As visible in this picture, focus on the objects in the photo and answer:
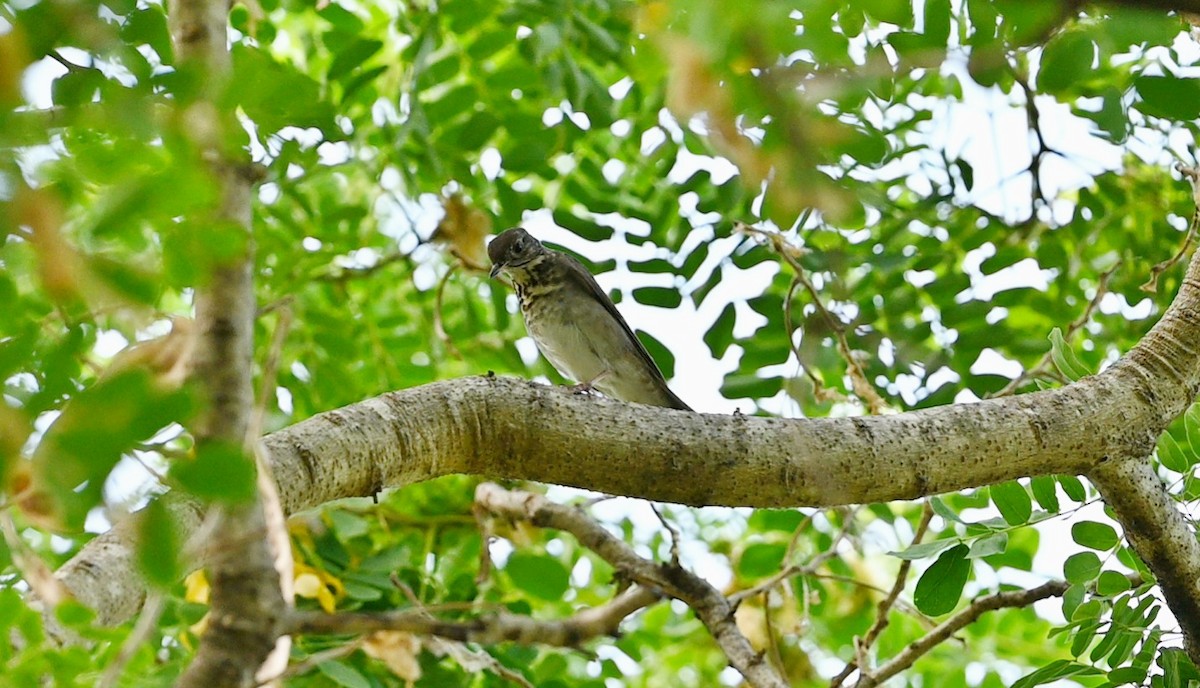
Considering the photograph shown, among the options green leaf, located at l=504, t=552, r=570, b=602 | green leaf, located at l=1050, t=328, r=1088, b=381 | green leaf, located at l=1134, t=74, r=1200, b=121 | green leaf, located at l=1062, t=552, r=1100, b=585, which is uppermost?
green leaf, located at l=1134, t=74, r=1200, b=121

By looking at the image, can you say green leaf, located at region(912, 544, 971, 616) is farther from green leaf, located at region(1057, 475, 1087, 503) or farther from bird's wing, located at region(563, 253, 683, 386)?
bird's wing, located at region(563, 253, 683, 386)

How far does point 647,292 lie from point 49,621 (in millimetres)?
2839

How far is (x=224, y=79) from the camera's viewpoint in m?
1.36

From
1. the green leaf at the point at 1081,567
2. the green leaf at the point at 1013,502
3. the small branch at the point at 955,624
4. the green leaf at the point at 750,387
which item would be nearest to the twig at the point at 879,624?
the small branch at the point at 955,624

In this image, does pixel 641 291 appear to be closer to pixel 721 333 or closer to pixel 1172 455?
pixel 721 333

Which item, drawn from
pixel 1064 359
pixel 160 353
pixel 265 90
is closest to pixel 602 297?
pixel 1064 359

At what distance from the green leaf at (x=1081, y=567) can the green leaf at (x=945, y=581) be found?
234mm

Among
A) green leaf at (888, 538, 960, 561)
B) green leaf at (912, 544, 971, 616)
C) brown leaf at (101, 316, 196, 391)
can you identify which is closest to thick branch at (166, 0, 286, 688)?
brown leaf at (101, 316, 196, 391)

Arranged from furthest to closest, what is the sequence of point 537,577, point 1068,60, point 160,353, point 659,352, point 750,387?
point 659,352, point 750,387, point 537,577, point 1068,60, point 160,353

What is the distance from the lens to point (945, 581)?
296cm

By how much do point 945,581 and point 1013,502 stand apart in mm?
251

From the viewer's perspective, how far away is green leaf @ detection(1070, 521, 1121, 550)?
3002 millimetres

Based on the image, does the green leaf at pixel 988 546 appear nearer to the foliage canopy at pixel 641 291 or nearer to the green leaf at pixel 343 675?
the foliage canopy at pixel 641 291

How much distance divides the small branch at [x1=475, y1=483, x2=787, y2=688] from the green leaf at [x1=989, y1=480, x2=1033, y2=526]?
0.78 meters
